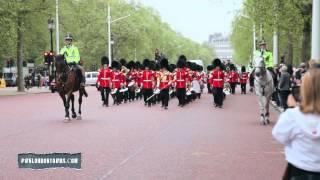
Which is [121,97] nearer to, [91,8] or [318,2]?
[318,2]

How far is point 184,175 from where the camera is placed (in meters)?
9.29

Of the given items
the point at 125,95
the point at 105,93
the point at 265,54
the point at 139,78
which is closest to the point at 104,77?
the point at 105,93

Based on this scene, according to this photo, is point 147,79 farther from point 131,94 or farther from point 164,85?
point 131,94

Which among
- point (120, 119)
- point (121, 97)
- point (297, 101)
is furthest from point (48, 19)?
point (297, 101)

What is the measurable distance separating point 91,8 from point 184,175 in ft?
226

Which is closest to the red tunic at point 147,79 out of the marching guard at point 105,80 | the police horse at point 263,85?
the marching guard at point 105,80

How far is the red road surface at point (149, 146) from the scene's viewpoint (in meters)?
9.54

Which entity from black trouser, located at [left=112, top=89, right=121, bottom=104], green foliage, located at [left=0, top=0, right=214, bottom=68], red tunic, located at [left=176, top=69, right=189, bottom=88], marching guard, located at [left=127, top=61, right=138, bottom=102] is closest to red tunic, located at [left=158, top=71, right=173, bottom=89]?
red tunic, located at [left=176, top=69, right=189, bottom=88]

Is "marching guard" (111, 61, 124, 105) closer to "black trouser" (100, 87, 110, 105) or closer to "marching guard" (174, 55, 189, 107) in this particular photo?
"black trouser" (100, 87, 110, 105)

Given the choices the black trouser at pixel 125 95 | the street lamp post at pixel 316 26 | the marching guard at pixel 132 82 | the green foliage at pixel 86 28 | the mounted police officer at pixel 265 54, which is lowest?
the black trouser at pixel 125 95

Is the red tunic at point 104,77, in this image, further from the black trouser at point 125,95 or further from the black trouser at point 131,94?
the black trouser at point 131,94

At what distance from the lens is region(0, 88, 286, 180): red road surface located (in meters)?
9.54

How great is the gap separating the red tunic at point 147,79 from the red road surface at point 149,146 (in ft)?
Result: 22.5

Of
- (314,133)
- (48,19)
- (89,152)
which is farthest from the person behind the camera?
(48,19)
